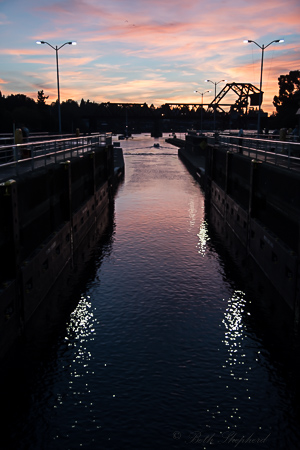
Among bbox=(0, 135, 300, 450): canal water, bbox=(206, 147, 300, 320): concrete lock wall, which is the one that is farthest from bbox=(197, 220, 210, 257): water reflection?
bbox=(0, 135, 300, 450): canal water

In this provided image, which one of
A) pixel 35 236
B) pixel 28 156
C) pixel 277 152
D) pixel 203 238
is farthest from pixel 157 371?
pixel 277 152

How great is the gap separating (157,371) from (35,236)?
31.2 ft

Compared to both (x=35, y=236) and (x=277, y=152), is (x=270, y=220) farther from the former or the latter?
(x=277, y=152)

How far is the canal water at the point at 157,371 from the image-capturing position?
40.2 feet

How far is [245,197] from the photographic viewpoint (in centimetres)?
3462

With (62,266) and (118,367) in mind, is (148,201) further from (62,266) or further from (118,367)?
(118,367)

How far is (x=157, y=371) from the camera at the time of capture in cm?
1526

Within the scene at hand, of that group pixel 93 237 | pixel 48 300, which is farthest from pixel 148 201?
pixel 48 300

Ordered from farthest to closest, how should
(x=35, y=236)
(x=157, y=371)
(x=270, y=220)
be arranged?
(x=270, y=220) < (x=35, y=236) < (x=157, y=371)

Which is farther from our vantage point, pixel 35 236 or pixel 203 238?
pixel 203 238

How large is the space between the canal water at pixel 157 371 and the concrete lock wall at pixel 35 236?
4.97ft

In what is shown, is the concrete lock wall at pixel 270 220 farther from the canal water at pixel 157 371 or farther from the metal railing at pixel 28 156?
the metal railing at pixel 28 156

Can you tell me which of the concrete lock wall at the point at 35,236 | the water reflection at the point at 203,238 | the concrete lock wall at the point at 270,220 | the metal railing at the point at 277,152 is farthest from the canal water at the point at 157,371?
the metal railing at the point at 277,152

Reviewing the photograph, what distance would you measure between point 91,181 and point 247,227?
18224 millimetres
